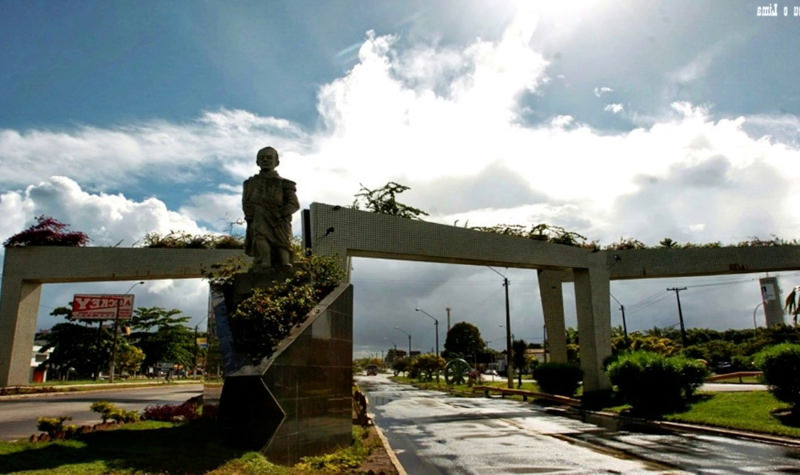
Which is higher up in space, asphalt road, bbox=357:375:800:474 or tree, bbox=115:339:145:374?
tree, bbox=115:339:145:374

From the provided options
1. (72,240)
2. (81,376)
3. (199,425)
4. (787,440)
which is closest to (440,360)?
(81,376)

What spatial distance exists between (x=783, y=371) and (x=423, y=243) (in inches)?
399

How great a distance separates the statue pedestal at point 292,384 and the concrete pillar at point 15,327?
14671mm

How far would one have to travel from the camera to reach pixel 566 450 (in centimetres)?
1094

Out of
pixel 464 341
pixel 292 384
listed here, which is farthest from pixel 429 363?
pixel 292 384

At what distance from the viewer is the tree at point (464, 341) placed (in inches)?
3369

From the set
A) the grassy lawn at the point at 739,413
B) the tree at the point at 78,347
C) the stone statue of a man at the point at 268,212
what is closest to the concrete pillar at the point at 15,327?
the stone statue of a man at the point at 268,212

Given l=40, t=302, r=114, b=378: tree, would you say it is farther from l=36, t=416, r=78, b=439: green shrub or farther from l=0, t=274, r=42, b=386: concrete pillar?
l=36, t=416, r=78, b=439: green shrub

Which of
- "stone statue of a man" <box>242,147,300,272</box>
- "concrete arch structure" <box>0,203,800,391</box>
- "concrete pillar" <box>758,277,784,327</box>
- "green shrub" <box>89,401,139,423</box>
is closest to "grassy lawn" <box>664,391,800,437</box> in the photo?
"concrete arch structure" <box>0,203,800,391</box>

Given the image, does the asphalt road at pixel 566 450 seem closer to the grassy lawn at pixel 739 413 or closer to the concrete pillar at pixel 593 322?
the grassy lawn at pixel 739 413

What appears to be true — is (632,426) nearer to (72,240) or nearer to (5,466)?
(5,466)

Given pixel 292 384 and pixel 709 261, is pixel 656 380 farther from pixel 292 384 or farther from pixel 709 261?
pixel 292 384

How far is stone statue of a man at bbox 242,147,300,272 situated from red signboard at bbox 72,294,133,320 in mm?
41894

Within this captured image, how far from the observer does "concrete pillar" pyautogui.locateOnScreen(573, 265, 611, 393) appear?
22203 mm
